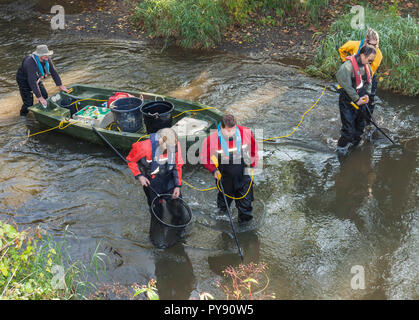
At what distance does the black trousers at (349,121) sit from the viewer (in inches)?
280

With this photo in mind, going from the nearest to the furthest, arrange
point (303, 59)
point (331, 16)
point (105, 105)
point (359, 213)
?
point (359, 213) → point (105, 105) → point (303, 59) → point (331, 16)

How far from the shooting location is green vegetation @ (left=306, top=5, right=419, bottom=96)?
9.34 m

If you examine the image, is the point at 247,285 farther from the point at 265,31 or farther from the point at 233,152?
the point at 265,31

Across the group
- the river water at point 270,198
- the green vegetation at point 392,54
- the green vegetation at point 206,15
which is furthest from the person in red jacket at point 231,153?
the green vegetation at point 206,15

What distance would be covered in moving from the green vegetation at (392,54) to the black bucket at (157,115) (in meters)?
4.83

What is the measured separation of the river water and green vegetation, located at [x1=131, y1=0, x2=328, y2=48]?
2007mm

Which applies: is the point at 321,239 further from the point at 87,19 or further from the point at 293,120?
the point at 87,19

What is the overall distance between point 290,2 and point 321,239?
31.2 feet

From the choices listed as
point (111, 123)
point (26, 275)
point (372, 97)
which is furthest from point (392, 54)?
point (26, 275)

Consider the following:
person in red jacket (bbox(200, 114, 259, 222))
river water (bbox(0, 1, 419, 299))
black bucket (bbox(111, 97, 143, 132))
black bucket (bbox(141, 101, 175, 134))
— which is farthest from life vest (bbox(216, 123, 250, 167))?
black bucket (bbox(111, 97, 143, 132))

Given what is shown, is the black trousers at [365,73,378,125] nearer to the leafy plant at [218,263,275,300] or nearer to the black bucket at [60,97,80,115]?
the leafy plant at [218,263,275,300]

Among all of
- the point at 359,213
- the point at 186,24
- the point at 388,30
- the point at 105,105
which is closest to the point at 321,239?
the point at 359,213

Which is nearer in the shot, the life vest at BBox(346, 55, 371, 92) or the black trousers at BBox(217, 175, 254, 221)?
the black trousers at BBox(217, 175, 254, 221)
